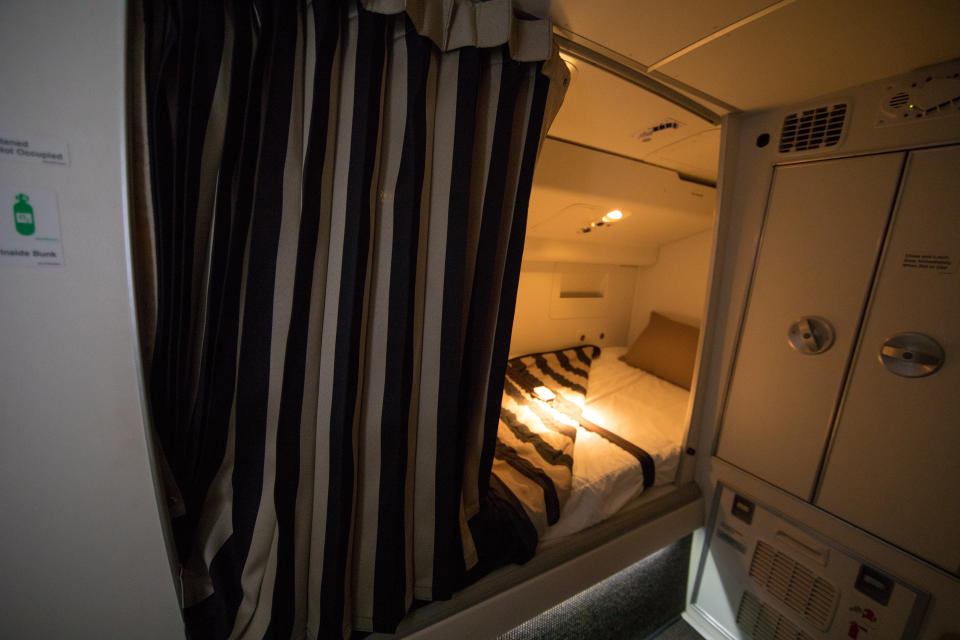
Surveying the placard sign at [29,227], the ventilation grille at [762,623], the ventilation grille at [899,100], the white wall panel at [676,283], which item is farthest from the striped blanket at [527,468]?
the ventilation grille at [899,100]

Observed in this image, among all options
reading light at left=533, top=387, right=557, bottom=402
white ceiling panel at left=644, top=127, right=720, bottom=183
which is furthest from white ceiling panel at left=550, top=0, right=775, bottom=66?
reading light at left=533, top=387, right=557, bottom=402

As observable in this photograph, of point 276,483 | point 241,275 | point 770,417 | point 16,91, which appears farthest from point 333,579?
point 770,417

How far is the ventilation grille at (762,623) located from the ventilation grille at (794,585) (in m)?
0.08

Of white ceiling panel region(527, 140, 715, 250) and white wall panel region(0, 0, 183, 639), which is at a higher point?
white ceiling panel region(527, 140, 715, 250)

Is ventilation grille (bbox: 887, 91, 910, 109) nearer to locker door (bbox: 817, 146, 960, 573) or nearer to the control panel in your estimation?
locker door (bbox: 817, 146, 960, 573)

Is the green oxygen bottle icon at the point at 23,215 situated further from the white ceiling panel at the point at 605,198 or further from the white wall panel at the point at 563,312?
the white wall panel at the point at 563,312

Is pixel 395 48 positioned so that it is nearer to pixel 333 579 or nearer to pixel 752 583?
pixel 333 579

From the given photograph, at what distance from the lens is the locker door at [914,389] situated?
3.22 ft

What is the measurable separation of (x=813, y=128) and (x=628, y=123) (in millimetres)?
646

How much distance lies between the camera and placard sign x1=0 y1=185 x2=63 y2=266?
473mm

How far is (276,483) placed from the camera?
0.75 meters

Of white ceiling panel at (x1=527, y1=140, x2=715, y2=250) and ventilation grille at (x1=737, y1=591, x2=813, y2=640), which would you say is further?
white ceiling panel at (x1=527, y1=140, x2=715, y2=250)

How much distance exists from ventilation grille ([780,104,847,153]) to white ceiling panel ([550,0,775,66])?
69 cm

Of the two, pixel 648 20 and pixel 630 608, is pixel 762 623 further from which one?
pixel 648 20
